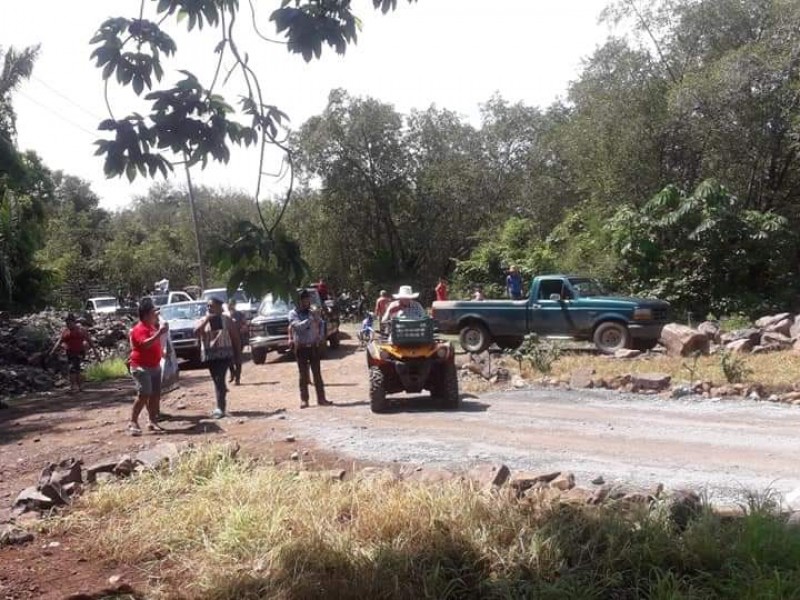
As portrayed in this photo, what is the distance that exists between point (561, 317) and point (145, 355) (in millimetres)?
9299

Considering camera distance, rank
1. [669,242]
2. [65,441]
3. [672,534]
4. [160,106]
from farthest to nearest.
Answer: [669,242], [65,441], [672,534], [160,106]

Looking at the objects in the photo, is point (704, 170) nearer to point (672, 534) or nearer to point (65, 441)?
point (65, 441)

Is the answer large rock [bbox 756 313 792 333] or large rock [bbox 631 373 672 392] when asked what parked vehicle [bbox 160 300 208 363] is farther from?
large rock [bbox 756 313 792 333]

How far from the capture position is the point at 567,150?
86.4ft

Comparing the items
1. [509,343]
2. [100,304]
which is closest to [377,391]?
[509,343]

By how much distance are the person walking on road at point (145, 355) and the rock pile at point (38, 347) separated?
9089 millimetres

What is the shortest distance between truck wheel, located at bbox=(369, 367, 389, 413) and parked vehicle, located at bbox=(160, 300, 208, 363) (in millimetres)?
8504

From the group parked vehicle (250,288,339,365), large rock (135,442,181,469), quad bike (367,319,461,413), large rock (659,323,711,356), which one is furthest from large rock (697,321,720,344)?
large rock (135,442,181,469)

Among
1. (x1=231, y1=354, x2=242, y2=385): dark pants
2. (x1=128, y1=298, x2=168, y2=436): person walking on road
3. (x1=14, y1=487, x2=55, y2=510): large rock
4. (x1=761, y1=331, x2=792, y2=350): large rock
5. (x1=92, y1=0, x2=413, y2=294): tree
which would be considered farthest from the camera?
(x1=761, y1=331, x2=792, y2=350): large rock

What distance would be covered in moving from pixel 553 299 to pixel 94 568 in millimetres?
→ 12920

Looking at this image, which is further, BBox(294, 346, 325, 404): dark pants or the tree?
BBox(294, 346, 325, 404): dark pants

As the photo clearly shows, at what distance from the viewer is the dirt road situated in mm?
7601

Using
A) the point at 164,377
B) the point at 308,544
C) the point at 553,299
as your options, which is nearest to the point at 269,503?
the point at 308,544

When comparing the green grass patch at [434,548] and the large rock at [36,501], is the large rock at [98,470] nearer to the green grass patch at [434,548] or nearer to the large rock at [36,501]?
the large rock at [36,501]
